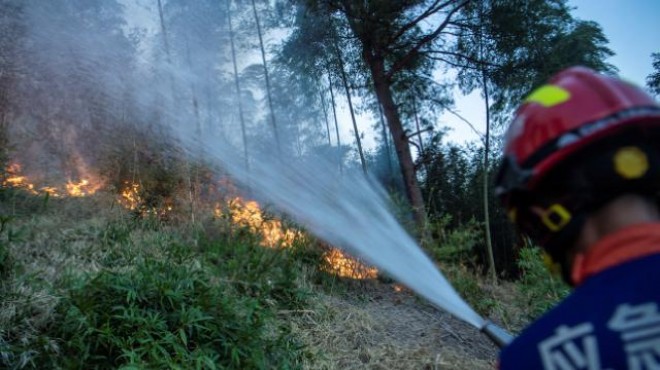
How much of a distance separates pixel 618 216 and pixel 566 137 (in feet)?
0.56

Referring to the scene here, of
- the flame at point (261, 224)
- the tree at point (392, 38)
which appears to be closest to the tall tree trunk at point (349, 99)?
the tree at point (392, 38)

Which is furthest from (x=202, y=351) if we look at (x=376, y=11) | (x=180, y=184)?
(x=376, y=11)

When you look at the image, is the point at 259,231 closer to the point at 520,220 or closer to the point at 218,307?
the point at 218,307

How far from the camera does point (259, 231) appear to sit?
645 cm

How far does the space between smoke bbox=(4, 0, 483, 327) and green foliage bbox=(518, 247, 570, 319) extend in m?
2.12

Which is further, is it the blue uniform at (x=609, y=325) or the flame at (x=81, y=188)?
the flame at (x=81, y=188)

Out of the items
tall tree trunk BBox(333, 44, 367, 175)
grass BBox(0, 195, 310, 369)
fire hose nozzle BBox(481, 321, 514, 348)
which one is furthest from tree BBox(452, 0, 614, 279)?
fire hose nozzle BBox(481, 321, 514, 348)

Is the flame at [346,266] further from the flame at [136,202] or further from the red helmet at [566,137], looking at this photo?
the red helmet at [566,137]

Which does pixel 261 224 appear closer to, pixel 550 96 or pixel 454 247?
pixel 454 247

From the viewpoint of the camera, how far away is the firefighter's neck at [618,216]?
2.69 ft

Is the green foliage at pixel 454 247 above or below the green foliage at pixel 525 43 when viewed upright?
below

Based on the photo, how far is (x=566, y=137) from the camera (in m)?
0.84

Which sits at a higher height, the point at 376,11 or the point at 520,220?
the point at 376,11

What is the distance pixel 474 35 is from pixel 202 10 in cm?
779
